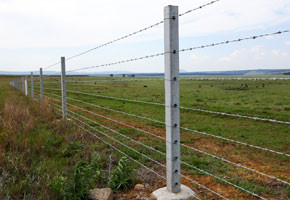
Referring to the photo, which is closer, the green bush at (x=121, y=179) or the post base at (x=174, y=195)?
the post base at (x=174, y=195)

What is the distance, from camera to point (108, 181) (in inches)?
131

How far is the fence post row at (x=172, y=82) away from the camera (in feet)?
8.37

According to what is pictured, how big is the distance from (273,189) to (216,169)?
2.88 ft

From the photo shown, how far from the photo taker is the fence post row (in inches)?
100

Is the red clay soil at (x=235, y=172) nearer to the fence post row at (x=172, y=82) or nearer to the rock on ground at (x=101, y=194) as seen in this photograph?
the rock on ground at (x=101, y=194)

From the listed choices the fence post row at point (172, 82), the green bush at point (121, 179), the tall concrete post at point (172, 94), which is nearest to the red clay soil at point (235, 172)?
the green bush at point (121, 179)

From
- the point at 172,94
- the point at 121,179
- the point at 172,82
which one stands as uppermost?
the point at 172,82

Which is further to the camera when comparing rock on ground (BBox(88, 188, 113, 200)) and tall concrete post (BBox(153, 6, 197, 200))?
rock on ground (BBox(88, 188, 113, 200))

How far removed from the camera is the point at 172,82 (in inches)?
102

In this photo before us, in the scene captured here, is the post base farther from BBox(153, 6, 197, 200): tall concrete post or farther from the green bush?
the green bush

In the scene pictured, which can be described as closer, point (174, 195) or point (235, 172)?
point (174, 195)

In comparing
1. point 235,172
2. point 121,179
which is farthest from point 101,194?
point 235,172

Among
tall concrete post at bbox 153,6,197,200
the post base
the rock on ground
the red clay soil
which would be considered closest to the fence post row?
tall concrete post at bbox 153,6,197,200

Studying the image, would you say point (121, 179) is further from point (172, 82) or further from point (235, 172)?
point (235, 172)
